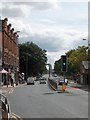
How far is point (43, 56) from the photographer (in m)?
160

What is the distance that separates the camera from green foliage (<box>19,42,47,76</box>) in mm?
142375

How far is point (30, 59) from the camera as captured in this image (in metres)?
143

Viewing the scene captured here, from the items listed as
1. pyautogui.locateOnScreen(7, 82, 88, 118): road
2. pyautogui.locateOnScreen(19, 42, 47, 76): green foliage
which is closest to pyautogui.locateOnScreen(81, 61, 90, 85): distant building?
pyautogui.locateOnScreen(19, 42, 47, 76): green foliage

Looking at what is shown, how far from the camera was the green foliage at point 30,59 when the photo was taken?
14238 centimetres

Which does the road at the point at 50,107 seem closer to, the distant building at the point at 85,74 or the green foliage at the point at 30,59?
the distant building at the point at 85,74

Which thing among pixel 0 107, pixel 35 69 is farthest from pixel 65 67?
pixel 35 69

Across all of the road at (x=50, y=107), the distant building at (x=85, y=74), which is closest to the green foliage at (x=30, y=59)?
the distant building at (x=85, y=74)

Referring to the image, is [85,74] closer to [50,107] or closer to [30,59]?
[30,59]

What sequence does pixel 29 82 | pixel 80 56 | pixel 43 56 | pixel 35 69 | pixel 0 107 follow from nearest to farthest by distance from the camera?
pixel 0 107 → pixel 29 82 → pixel 80 56 → pixel 35 69 → pixel 43 56

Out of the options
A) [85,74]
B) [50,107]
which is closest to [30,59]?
[85,74]

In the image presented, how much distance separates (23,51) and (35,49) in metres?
6.78

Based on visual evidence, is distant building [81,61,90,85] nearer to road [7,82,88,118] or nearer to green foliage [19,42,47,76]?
green foliage [19,42,47,76]

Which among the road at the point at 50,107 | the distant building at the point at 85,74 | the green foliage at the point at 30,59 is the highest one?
the green foliage at the point at 30,59

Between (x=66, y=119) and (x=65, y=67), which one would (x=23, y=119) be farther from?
(x=65, y=67)
